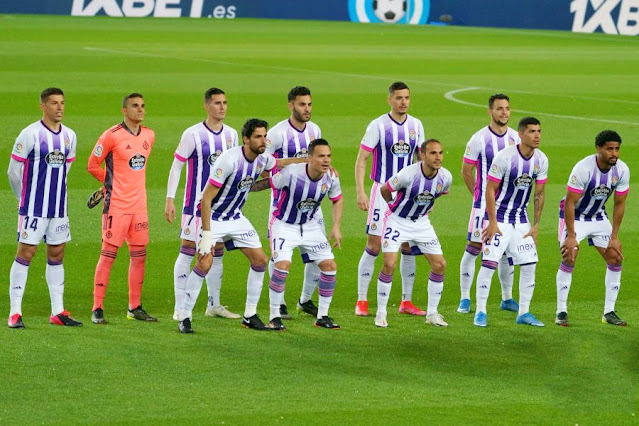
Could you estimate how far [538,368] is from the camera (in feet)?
30.6

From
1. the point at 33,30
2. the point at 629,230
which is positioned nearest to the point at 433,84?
the point at 629,230

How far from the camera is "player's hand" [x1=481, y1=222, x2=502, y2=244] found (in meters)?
10.6

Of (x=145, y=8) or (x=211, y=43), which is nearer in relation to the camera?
(x=211, y=43)

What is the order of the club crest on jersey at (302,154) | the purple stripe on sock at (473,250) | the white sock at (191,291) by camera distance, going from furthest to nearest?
the purple stripe on sock at (473,250), the club crest on jersey at (302,154), the white sock at (191,291)

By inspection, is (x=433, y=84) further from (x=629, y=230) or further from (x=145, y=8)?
(x=145, y=8)

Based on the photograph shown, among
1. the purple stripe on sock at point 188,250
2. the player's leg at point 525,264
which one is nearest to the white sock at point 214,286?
the purple stripe on sock at point 188,250

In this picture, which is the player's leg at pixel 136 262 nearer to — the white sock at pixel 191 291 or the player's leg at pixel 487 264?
the white sock at pixel 191 291

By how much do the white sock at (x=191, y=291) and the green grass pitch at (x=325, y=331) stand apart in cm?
22

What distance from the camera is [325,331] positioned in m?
10.4

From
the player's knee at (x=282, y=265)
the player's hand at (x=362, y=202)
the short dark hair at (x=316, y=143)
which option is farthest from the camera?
the player's hand at (x=362, y=202)

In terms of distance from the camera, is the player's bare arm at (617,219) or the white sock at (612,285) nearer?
the player's bare arm at (617,219)

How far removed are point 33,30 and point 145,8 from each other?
7.97 metres

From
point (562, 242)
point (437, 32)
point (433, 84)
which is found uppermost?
point (437, 32)

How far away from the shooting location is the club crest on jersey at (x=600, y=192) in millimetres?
10617
